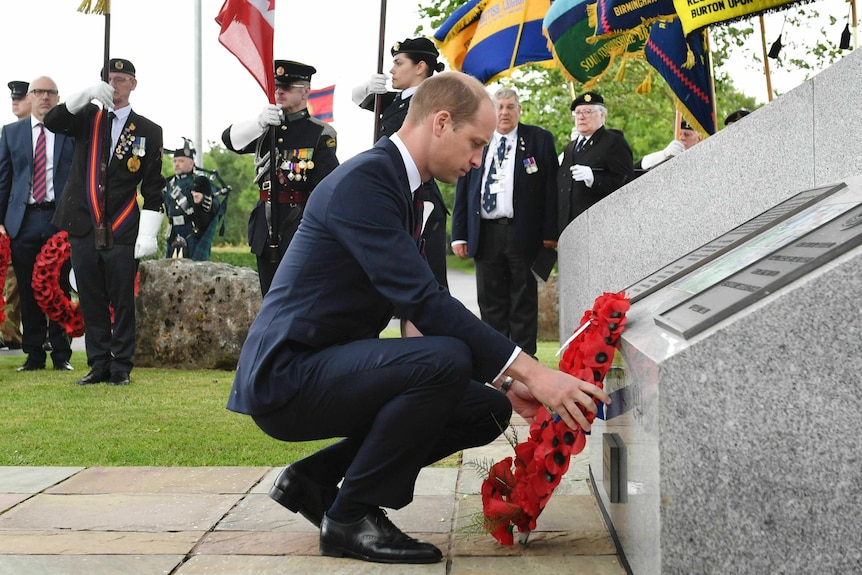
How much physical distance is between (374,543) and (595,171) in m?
5.79

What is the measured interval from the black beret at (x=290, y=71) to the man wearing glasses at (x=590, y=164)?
7.42ft

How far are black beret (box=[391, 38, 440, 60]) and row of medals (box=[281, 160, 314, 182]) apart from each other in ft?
2.89

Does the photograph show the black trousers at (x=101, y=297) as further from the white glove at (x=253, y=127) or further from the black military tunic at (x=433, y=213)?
the black military tunic at (x=433, y=213)

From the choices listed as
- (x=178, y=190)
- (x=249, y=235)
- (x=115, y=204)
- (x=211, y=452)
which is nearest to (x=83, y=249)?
(x=115, y=204)

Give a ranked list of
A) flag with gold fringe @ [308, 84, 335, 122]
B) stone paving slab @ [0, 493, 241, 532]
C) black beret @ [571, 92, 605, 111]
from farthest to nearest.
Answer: flag with gold fringe @ [308, 84, 335, 122], black beret @ [571, 92, 605, 111], stone paving slab @ [0, 493, 241, 532]

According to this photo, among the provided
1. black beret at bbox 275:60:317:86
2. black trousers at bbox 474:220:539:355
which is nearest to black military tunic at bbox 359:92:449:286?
black beret at bbox 275:60:317:86

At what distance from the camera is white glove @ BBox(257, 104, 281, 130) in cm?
681

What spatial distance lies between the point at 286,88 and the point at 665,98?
20702 mm

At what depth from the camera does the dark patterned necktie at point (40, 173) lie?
889 centimetres

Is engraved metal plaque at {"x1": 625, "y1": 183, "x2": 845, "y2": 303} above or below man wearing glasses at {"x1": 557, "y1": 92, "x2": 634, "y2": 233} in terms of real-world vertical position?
below

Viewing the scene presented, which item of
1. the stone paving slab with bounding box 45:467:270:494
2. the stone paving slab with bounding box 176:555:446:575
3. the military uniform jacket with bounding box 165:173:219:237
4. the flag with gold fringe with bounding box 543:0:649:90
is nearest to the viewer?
the stone paving slab with bounding box 176:555:446:575

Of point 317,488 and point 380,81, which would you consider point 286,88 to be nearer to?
point 380,81

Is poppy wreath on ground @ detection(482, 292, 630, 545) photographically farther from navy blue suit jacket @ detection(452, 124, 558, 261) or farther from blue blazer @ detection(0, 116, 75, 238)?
blue blazer @ detection(0, 116, 75, 238)

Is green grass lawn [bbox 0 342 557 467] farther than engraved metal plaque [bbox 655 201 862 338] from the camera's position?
Yes
